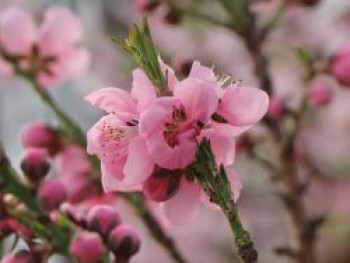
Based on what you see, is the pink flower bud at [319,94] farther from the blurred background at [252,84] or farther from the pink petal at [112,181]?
the blurred background at [252,84]

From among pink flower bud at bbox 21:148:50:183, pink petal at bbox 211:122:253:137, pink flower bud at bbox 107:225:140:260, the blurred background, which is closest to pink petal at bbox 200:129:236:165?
pink petal at bbox 211:122:253:137

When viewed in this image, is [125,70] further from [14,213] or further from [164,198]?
[164,198]

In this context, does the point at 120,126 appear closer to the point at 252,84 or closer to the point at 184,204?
the point at 184,204

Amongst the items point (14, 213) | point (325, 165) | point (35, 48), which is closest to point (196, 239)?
point (325, 165)

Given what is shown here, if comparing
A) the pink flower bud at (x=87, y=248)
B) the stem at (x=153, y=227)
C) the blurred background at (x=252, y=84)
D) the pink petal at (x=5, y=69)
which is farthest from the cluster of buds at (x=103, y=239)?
the blurred background at (x=252, y=84)

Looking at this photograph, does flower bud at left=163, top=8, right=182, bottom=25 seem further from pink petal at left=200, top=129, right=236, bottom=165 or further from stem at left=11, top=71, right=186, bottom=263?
pink petal at left=200, top=129, right=236, bottom=165

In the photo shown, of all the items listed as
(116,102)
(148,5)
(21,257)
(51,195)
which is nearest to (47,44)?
(148,5)
